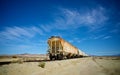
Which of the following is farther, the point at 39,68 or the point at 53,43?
the point at 53,43

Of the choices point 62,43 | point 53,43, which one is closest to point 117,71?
point 62,43

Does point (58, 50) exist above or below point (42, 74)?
above

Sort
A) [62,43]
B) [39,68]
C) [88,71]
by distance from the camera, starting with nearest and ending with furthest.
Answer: [88,71] < [39,68] < [62,43]

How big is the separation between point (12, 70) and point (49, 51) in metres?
11.5

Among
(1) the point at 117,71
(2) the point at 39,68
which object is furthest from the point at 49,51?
(1) the point at 117,71

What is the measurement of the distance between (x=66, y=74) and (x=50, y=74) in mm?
A: 1403

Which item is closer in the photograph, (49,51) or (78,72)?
(78,72)

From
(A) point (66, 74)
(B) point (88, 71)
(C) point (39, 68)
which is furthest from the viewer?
(C) point (39, 68)

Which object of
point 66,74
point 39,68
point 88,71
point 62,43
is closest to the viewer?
point 66,74

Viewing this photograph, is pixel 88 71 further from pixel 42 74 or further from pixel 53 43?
pixel 53 43

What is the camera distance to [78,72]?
11375 millimetres

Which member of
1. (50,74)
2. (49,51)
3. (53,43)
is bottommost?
(50,74)

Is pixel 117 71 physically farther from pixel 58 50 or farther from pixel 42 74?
pixel 58 50

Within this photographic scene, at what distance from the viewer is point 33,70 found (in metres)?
12.0
